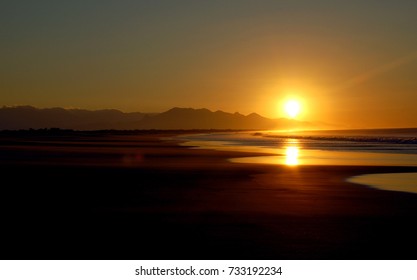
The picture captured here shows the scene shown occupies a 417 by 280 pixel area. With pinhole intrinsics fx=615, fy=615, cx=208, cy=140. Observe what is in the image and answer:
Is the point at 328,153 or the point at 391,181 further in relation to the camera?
the point at 328,153

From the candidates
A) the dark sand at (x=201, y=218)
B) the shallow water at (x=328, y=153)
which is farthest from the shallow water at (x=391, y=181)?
the shallow water at (x=328, y=153)

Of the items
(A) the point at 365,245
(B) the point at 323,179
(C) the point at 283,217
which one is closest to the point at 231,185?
(B) the point at 323,179

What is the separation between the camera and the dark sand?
1089cm

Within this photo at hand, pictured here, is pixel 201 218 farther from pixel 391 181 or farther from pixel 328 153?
pixel 328 153

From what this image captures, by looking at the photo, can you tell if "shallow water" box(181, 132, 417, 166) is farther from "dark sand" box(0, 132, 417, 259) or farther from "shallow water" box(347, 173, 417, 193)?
"dark sand" box(0, 132, 417, 259)

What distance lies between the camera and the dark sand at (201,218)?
10.9 meters

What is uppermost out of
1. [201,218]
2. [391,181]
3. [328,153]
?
[328,153]

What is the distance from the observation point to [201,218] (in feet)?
46.7

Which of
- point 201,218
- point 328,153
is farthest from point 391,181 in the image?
point 328,153

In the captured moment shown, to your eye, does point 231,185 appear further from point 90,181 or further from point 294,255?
point 294,255

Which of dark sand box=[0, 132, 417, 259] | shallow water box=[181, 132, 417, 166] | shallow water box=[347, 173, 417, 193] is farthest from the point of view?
shallow water box=[181, 132, 417, 166]

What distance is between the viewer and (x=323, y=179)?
24.1m

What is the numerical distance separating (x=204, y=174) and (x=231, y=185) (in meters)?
4.61

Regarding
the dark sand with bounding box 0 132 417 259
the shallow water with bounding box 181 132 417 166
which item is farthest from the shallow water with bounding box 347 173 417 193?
the shallow water with bounding box 181 132 417 166
